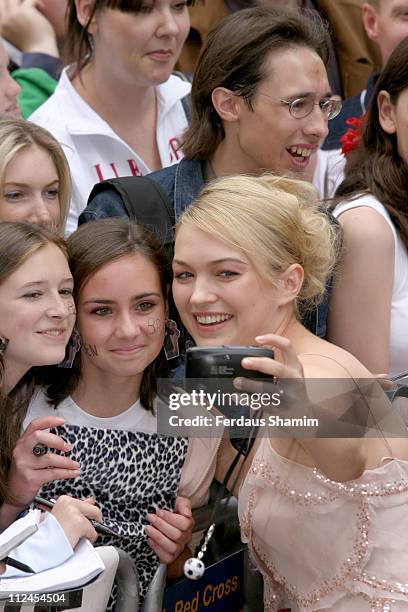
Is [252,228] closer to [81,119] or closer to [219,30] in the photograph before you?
[219,30]

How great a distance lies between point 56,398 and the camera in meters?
3.09

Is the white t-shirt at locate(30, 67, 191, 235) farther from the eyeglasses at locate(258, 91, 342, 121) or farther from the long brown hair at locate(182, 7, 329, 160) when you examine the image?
the eyeglasses at locate(258, 91, 342, 121)

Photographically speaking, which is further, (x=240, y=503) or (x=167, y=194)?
(x=167, y=194)

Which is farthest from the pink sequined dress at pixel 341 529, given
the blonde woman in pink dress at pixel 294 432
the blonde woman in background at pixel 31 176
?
the blonde woman in background at pixel 31 176

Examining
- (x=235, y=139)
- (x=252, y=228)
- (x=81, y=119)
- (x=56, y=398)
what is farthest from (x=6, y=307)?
(x=81, y=119)

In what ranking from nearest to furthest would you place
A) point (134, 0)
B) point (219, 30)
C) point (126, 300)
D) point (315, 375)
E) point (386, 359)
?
point (315, 375), point (126, 300), point (386, 359), point (219, 30), point (134, 0)

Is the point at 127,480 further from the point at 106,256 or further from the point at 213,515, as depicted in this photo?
the point at 106,256

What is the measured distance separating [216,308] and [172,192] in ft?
Answer: 2.64

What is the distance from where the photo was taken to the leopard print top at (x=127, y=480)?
3006 mm

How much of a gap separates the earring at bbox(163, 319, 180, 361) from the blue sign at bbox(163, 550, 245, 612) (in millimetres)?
590

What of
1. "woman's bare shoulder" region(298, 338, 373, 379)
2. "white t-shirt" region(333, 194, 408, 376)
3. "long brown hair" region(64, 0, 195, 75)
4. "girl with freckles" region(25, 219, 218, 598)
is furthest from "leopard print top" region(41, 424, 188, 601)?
"long brown hair" region(64, 0, 195, 75)

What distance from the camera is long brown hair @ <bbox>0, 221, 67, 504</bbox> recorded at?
2.88 metres

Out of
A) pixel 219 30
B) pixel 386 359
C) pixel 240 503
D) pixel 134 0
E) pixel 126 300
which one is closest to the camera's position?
pixel 240 503

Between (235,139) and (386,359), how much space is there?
892mm
